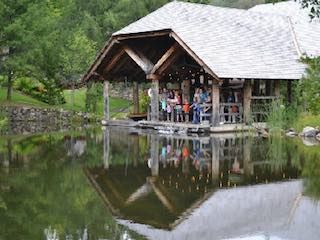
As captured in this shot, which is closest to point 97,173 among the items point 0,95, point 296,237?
point 296,237

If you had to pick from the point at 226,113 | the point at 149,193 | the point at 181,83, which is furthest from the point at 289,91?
the point at 149,193

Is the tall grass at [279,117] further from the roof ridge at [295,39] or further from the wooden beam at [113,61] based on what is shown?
the wooden beam at [113,61]

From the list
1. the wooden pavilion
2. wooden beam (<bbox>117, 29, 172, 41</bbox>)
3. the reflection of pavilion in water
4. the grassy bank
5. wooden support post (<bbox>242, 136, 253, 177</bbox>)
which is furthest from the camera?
the grassy bank

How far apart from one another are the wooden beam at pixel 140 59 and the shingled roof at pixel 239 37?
3.47ft

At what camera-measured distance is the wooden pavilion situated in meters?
27.8

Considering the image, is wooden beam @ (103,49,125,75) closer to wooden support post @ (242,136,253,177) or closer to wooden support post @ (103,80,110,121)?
wooden support post @ (103,80,110,121)

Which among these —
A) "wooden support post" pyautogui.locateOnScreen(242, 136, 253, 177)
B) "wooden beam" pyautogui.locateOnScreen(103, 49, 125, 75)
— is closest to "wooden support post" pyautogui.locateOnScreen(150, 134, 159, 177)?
"wooden support post" pyautogui.locateOnScreen(242, 136, 253, 177)

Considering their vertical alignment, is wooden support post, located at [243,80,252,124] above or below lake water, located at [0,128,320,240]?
above

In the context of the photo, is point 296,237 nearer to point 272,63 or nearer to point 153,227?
point 153,227

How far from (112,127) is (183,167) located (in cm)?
1636

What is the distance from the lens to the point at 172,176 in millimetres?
14875

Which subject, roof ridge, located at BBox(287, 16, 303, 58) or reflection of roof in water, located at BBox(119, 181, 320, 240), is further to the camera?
roof ridge, located at BBox(287, 16, 303, 58)

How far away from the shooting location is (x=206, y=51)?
2777 cm

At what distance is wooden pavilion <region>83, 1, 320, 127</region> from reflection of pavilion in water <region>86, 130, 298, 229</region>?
6.36 metres
